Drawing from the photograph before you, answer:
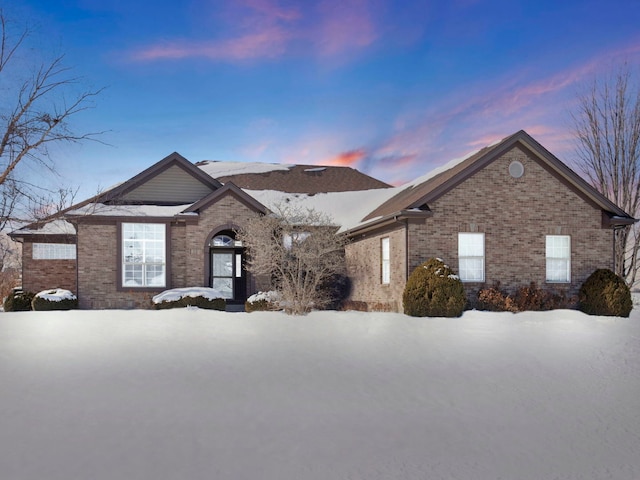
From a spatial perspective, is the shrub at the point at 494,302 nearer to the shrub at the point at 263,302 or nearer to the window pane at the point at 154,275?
the shrub at the point at 263,302

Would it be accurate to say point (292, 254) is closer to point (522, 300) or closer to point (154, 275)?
point (154, 275)

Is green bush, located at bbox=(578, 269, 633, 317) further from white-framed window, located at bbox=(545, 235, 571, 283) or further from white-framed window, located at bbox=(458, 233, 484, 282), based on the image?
white-framed window, located at bbox=(458, 233, 484, 282)

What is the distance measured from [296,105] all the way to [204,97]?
3566 millimetres

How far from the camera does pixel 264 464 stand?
7.97 m

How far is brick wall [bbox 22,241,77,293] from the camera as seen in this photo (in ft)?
86.9

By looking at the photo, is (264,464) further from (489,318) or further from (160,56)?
(160,56)

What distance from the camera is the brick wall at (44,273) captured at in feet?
86.9

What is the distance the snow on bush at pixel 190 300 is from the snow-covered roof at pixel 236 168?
55.9 ft

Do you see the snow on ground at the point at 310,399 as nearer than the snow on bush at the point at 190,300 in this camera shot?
Yes

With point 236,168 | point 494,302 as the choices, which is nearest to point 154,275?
point 494,302

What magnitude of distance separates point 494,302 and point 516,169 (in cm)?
467

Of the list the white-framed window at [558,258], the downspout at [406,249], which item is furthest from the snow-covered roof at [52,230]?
the white-framed window at [558,258]

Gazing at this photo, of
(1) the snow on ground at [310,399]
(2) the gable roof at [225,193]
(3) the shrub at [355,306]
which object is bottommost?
(1) the snow on ground at [310,399]

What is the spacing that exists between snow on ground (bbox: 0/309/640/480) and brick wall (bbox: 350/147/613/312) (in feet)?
12.8
